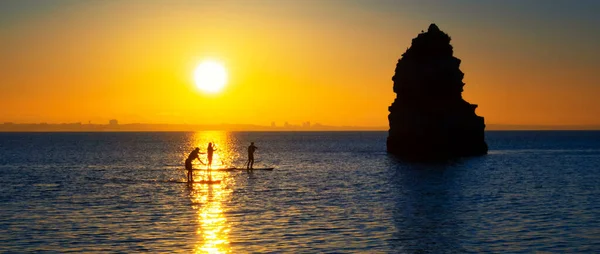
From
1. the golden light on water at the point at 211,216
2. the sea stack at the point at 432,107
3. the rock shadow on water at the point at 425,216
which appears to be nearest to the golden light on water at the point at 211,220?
the golden light on water at the point at 211,216

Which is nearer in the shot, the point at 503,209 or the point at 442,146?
the point at 503,209

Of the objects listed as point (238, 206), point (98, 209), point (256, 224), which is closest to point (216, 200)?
point (238, 206)

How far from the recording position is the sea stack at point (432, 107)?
289 feet

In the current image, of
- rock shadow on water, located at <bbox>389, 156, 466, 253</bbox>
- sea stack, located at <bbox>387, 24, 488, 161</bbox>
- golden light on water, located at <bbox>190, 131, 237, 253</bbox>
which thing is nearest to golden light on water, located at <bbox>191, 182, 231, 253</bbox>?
golden light on water, located at <bbox>190, 131, 237, 253</bbox>

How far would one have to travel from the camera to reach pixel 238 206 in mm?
33906

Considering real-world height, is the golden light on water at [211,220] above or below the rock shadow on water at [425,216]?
above

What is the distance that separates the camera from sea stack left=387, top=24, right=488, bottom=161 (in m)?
88.0

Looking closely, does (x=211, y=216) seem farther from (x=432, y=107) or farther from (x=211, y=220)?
(x=432, y=107)

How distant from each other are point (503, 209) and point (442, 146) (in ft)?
181

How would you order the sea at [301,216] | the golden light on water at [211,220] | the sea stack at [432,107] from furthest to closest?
the sea stack at [432,107]
the sea at [301,216]
the golden light on water at [211,220]

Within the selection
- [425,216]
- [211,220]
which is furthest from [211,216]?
[425,216]

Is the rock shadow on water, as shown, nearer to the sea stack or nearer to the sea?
the sea

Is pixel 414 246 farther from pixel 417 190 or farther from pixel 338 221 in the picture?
pixel 417 190

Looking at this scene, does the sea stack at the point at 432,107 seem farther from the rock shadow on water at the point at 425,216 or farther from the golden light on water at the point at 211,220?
the golden light on water at the point at 211,220
